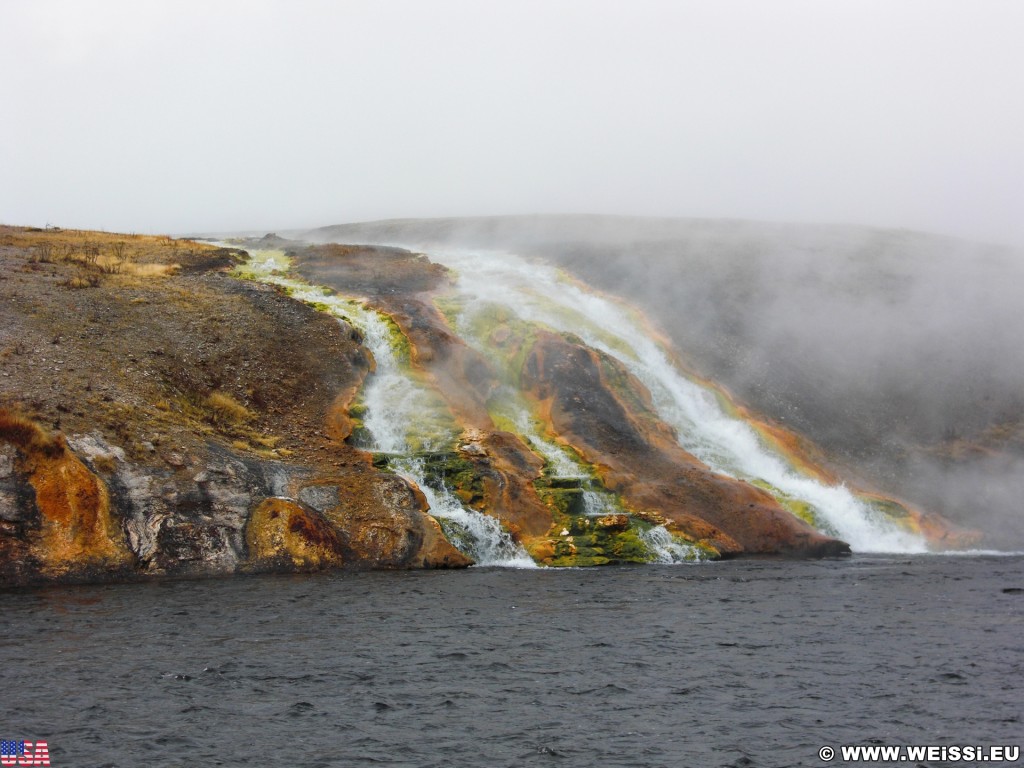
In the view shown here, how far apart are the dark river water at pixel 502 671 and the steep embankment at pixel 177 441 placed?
159cm

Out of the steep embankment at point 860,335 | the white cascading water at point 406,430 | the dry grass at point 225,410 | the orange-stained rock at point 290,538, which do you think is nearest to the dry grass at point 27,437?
the orange-stained rock at point 290,538

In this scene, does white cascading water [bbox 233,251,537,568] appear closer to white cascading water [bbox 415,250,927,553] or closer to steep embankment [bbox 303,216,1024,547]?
white cascading water [bbox 415,250,927,553]

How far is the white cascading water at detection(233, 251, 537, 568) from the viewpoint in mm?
29562

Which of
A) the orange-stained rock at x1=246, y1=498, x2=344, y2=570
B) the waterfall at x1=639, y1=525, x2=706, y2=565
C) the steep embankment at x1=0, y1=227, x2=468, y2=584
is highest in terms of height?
the steep embankment at x1=0, y1=227, x2=468, y2=584

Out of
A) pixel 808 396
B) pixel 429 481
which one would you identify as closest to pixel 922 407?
pixel 808 396

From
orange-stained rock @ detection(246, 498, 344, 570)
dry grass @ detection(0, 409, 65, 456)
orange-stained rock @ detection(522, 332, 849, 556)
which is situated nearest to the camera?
dry grass @ detection(0, 409, 65, 456)

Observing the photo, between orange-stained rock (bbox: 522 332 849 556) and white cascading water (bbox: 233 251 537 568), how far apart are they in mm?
5397

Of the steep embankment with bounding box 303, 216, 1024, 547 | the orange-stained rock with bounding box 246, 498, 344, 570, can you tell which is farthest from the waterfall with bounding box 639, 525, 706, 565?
the steep embankment with bounding box 303, 216, 1024, 547

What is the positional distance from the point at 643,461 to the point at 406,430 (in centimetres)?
959

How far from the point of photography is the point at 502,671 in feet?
57.6

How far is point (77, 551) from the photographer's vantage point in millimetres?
24344

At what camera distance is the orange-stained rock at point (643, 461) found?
3189cm

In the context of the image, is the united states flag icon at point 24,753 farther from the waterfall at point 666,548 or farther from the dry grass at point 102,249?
the dry grass at point 102,249

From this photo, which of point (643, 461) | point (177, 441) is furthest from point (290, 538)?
point (643, 461)
